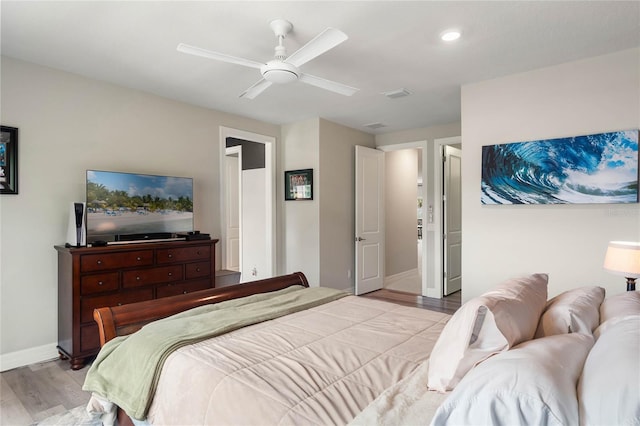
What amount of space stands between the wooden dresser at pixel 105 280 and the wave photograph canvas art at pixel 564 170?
3130mm

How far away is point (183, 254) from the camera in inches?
144

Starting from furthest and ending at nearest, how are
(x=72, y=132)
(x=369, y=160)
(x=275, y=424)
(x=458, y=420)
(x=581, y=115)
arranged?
(x=369, y=160) → (x=72, y=132) → (x=581, y=115) → (x=275, y=424) → (x=458, y=420)

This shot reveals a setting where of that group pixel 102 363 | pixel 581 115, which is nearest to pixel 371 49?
pixel 581 115

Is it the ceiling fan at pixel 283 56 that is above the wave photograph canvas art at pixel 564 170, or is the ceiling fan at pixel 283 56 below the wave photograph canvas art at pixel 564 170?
above

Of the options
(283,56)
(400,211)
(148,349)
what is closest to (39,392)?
(148,349)

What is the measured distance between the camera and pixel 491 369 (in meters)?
0.95

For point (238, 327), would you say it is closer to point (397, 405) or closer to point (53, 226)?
point (397, 405)

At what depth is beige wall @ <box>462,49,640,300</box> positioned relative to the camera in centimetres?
293

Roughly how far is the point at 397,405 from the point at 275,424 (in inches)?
15.5

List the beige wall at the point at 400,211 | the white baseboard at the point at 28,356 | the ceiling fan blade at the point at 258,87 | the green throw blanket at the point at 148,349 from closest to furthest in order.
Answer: the green throw blanket at the point at 148,349 < the ceiling fan blade at the point at 258,87 < the white baseboard at the point at 28,356 < the beige wall at the point at 400,211

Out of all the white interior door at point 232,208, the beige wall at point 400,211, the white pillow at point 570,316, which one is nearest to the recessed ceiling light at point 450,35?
the white pillow at point 570,316

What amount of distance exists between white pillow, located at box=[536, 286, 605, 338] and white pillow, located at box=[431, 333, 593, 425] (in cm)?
39

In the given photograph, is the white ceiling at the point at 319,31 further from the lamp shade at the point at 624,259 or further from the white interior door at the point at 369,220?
the white interior door at the point at 369,220

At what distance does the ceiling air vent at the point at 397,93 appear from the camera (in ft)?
12.7
